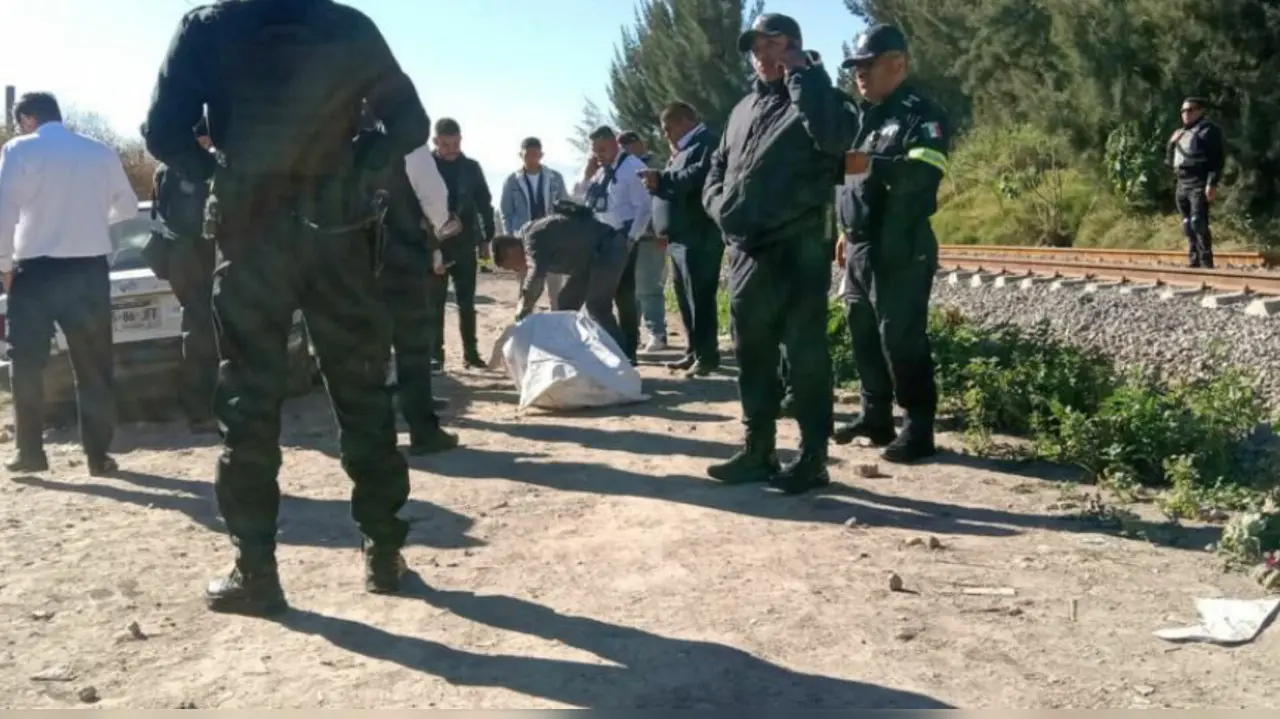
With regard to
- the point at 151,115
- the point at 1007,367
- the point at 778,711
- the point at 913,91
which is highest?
the point at 913,91

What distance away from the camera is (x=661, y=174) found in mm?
8648

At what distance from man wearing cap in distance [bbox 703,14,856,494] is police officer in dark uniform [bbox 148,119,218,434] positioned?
282 cm

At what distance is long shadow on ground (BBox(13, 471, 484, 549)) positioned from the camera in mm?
5223

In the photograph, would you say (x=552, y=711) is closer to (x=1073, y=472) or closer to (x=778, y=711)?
(x=778, y=711)

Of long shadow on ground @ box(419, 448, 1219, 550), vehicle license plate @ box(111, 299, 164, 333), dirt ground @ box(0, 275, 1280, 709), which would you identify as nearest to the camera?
dirt ground @ box(0, 275, 1280, 709)

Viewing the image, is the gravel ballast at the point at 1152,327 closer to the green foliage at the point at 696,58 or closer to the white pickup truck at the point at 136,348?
the white pickup truck at the point at 136,348

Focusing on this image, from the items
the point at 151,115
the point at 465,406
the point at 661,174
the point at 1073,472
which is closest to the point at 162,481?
the point at 465,406

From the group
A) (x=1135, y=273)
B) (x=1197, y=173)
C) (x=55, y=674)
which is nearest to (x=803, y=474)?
(x=55, y=674)

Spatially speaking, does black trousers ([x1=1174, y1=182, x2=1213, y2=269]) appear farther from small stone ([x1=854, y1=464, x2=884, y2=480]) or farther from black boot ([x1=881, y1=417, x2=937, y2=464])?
small stone ([x1=854, y1=464, x2=884, y2=480])

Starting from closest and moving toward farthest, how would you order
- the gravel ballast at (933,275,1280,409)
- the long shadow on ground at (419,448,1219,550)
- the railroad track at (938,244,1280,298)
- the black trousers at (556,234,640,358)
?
the long shadow on ground at (419,448,1219,550) → the gravel ballast at (933,275,1280,409) → the black trousers at (556,234,640,358) → the railroad track at (938,244,1280,298)

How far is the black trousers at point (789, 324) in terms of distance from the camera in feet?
18.6

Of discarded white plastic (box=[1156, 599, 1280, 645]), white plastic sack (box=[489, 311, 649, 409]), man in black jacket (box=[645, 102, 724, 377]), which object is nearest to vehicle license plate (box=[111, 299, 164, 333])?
white plastic sack (box=[489, 311, 649, 409])

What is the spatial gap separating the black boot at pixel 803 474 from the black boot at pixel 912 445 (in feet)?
2.50

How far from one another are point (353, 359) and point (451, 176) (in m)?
6.19
